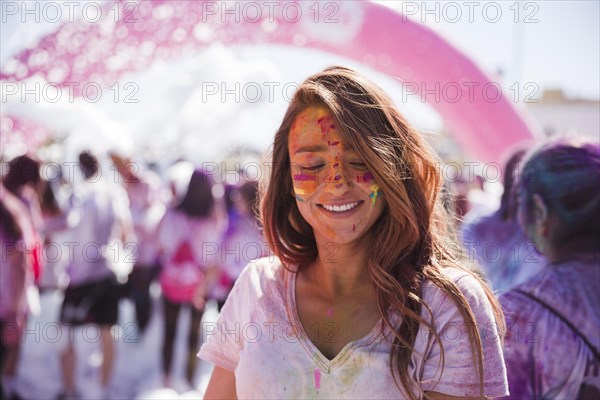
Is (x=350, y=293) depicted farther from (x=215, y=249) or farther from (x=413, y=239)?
(x=215, y=249)

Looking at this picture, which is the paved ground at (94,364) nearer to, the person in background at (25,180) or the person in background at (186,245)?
the person in background at (186,245)

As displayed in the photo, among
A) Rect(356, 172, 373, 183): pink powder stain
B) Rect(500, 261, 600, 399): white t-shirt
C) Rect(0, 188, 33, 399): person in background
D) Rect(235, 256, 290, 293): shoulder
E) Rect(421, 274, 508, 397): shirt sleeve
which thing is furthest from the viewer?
Rect(0, 188, 33, 399): person in background

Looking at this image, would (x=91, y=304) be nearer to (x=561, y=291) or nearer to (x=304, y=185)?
(x=304, y=185)

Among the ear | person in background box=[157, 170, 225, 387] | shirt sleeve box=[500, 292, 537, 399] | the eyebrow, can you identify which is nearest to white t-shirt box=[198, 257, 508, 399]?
the eyebrow

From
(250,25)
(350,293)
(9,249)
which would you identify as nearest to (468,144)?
(250,25)

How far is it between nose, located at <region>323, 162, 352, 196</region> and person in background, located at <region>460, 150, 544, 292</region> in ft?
2.58

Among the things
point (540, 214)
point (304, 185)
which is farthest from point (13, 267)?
point (540, 214)

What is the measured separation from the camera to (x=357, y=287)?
133cm

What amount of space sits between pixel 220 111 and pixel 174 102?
0.49 metres

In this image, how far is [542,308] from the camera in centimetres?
161

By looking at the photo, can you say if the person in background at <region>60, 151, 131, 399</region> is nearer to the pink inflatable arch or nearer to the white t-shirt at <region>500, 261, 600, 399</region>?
the pink inflatable arch

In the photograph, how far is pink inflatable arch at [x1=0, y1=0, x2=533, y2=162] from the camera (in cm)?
450

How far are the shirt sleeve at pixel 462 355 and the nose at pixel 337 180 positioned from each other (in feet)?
0.99

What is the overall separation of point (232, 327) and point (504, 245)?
1.27 m
